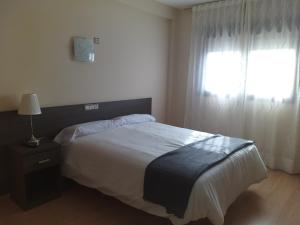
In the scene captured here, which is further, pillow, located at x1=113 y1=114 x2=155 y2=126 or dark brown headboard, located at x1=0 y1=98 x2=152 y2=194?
pillow, located at x1=113 y1=114 x2=155 y2=126

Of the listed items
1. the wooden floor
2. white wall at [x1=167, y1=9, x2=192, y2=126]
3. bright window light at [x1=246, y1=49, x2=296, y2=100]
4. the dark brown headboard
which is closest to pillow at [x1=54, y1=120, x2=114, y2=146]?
the dark brown headboard

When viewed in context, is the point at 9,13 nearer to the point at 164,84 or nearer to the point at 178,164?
the point at 178,164

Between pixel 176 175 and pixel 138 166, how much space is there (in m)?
0.37

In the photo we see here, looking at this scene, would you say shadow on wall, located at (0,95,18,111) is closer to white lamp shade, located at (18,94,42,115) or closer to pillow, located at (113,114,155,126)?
white lamp shade, located at (18,94,42,115)

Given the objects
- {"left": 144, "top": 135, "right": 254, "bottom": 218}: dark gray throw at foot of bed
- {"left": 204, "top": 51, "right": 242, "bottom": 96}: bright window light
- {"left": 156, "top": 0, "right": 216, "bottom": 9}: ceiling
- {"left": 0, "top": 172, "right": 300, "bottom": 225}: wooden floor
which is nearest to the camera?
{"left": 144, "top": 135, "right": 254, "bottom": 218}: dark gray throw at foot of bed

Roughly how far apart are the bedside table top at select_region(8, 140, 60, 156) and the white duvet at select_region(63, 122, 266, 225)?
191mm

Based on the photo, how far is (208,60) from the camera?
4.17 metres

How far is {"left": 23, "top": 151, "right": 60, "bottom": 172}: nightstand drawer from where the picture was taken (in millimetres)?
2382

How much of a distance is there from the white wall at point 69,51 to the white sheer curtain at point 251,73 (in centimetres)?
75

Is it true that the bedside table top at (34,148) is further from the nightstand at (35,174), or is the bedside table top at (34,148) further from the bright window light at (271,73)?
the bright window light at (271,73)

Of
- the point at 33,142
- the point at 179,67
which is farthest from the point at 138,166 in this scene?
the point at 179,67

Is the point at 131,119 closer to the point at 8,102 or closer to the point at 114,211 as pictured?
the point at 114,211

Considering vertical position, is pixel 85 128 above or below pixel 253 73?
below

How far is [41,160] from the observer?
249 centimetres
